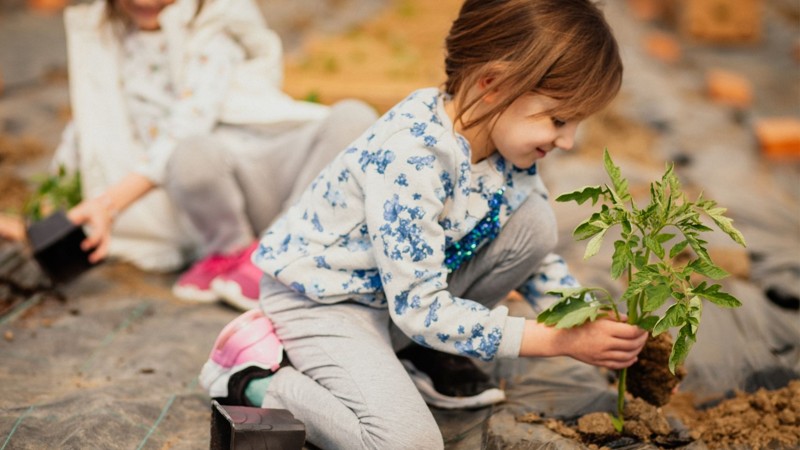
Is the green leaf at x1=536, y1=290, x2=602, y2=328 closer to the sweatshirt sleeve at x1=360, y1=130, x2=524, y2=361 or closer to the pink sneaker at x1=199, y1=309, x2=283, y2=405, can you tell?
the sweatshirt sleeve at x1=360, y1=130, x2=524, y2=361

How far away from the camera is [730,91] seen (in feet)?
16.0

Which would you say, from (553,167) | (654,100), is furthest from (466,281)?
(654,100)

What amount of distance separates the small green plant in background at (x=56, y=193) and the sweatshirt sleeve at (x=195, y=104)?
0.91 ft

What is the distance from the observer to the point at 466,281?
1994mm

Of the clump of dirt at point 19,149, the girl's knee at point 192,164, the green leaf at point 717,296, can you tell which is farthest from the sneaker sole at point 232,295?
the clump of dirt at point 19,149

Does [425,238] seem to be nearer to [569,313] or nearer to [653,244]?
[569,313]

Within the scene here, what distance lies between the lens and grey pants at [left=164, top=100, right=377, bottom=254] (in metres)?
2.48

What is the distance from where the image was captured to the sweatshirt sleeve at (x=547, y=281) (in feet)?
6.77

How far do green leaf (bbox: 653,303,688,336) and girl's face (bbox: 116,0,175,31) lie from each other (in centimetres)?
179

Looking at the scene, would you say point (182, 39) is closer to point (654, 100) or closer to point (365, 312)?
point (365, 312)

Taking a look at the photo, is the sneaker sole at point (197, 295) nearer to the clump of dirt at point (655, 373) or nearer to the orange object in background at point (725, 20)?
the clump of dirt at point (655, 373)

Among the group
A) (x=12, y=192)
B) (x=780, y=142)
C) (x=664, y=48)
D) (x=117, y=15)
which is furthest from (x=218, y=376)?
(x=664, y=48)

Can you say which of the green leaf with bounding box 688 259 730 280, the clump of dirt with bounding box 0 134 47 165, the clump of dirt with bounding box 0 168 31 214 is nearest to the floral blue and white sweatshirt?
the green leaf with bounding box 688 259 730 280

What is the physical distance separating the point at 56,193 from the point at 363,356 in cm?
137
